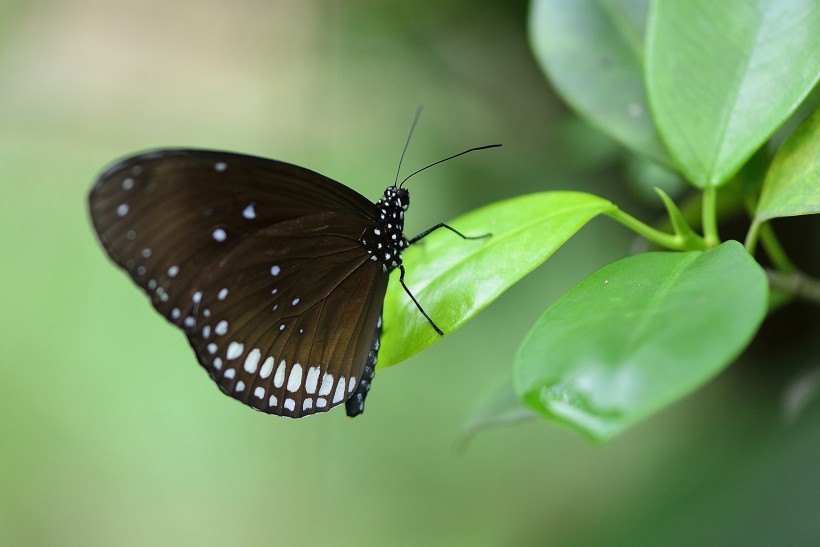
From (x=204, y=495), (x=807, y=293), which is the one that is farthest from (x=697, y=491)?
(x=204, y=495)

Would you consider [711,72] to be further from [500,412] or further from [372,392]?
[372,392]

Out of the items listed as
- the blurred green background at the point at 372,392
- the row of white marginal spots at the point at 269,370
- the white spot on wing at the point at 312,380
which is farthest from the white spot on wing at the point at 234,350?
the blurred green background at the point at 372,392

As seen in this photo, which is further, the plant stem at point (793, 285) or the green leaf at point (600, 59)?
the green leaf at point (600, 59)

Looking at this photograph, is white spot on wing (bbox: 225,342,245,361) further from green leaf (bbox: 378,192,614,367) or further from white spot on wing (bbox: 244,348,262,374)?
green leaf (bbox: 378,192,614,367)

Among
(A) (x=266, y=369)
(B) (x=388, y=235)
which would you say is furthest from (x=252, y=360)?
(B) (x=388, y=235)

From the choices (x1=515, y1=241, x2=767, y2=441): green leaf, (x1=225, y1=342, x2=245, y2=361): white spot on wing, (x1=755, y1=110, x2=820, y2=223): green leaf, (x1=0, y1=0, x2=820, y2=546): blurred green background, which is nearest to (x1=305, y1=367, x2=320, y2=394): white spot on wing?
(x1=225, y1=342, x2=245, y2=361): white spot on wing

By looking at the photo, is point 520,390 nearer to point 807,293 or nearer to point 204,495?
point 807,293

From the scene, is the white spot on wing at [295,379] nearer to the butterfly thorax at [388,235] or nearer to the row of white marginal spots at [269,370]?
the row of white marginal spots at [269,370]
